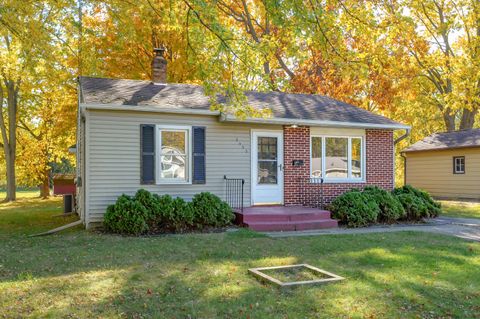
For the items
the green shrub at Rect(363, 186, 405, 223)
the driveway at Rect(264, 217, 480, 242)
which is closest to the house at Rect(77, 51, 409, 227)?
the green shrub at Rect(363, 186, 405, 223)

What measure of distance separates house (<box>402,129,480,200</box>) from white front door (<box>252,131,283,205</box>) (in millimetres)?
10805

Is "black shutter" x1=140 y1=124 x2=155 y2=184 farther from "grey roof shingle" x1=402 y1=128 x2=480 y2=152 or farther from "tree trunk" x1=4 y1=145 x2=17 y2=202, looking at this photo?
"grey roof shingle" x1=402 y1=128 x2=480 y2=152

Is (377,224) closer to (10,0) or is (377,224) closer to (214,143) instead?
(214,143)

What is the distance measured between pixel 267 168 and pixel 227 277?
6498 mm

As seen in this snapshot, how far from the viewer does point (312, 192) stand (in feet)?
40.0

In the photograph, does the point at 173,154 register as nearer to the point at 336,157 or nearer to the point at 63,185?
the point at 63,185

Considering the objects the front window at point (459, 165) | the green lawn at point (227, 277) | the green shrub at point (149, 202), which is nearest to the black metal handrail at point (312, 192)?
the green lawn at point (227, 277)

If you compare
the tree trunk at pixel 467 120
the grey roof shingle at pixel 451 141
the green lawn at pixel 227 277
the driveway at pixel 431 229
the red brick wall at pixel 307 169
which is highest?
the tree trunk at pixel 467 120

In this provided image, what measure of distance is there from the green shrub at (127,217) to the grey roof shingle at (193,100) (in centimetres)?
235

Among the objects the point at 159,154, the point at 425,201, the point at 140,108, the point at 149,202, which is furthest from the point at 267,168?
the point at 425,201

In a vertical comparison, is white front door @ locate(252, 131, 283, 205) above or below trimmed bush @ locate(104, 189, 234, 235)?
above

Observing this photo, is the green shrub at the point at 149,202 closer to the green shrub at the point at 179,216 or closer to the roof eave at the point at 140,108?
the green shrub at the point at 179,216

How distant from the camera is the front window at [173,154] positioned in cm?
1062

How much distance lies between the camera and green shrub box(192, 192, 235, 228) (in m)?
9.80
